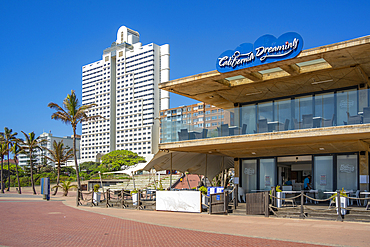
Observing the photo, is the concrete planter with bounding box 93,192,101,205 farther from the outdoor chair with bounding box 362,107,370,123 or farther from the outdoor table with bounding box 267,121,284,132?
the outdoor chair with bounding box 362,107,370,123

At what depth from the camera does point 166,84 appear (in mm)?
20000

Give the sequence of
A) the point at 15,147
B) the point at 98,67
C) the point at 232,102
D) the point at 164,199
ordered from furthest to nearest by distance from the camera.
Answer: the point at 98,67 < the point at 15,147 < the point at 232,102 < the point at 164,199

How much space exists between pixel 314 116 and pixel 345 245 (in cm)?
787

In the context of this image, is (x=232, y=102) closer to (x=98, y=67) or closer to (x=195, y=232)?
(x=195, y=232)

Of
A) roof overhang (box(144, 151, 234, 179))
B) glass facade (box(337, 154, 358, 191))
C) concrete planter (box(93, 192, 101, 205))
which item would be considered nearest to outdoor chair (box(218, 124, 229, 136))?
roof overhang (box(144, 151, 234, 179))

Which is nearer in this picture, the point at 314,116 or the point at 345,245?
the point at 345,245

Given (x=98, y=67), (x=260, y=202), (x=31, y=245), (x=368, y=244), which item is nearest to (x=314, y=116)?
(x=260, y=202)

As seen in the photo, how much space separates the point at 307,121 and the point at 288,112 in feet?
3.21

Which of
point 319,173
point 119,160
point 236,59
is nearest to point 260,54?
point 236,59

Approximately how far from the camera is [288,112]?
52.7ft

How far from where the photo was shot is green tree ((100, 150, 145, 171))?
3730 inches

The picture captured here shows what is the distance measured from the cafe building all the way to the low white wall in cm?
281

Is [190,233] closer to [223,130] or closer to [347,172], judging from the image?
[223,130]

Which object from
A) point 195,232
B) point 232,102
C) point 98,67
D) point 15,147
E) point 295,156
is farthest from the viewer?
point 98,67
